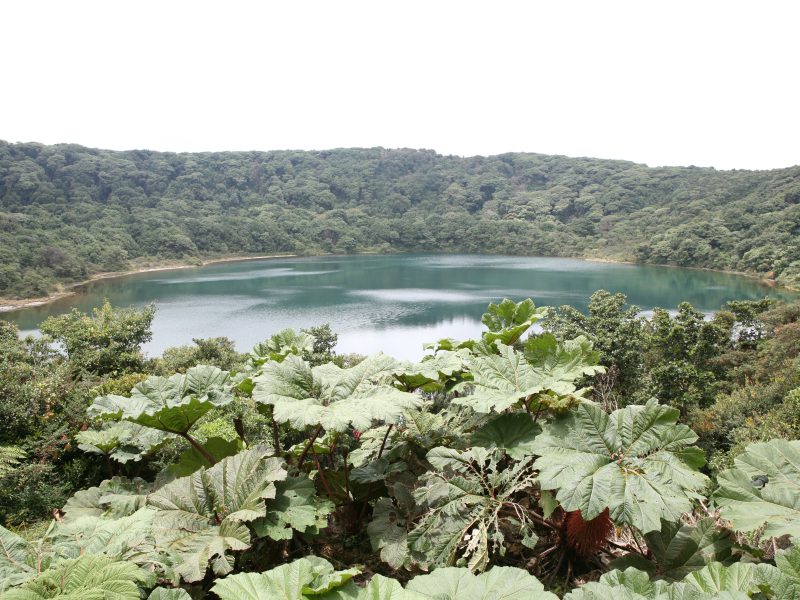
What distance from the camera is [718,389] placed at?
1418 centimetres

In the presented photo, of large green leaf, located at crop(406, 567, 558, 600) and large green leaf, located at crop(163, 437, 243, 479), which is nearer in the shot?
Result: large green leaf, located at crop(406, 567, 558, 600)

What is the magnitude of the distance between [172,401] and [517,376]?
2.03 metres

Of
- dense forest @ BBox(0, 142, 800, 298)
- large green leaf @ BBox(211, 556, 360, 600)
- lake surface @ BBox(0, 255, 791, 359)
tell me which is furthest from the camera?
dense forest @ BBox(0, 142, 800, 298)

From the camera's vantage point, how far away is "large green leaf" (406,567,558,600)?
153 cm

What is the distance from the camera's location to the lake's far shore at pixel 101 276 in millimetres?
33594

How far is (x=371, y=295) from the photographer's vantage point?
41.3m

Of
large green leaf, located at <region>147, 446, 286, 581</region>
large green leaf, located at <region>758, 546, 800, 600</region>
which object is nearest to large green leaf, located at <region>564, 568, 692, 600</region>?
large green leaf, located at <region>758, 546, 800, 600</region>

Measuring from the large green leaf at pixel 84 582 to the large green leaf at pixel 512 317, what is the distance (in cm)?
242

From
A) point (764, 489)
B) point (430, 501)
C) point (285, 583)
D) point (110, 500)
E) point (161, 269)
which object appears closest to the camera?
point (285, 583)

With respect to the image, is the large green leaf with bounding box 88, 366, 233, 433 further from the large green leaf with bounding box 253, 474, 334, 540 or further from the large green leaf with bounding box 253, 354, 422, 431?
the large green leaf with bounding box 253, 474, 334, 540

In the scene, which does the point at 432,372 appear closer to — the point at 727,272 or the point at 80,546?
the point at 80,546

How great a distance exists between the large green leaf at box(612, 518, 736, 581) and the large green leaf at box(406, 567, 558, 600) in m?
0.71

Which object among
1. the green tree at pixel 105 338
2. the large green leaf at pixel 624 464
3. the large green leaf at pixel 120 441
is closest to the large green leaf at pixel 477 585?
the large green leaf at pixel 624 464

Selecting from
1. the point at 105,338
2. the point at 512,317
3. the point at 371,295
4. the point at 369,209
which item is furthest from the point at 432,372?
the point at 369,209
